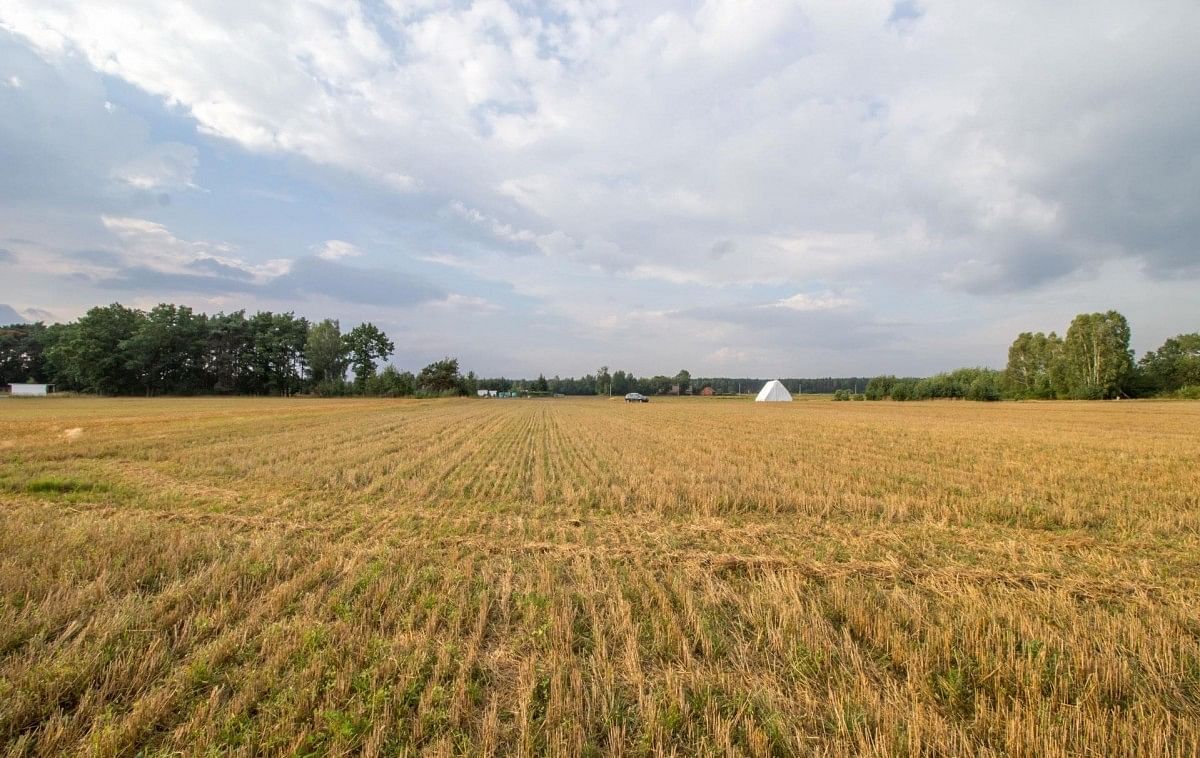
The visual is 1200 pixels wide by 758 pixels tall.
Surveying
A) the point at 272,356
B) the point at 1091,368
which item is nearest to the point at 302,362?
the point at 272,356

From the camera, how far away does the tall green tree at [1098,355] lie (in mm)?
73812

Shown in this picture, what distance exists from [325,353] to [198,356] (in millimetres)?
22314

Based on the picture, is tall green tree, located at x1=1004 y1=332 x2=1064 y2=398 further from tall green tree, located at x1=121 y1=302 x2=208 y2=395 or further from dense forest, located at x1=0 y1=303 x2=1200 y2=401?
tall green tree, located at x1=121 y1=302 x2=208 y2=395

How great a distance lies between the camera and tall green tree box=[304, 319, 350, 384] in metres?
98.0

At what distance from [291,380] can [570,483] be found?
108m

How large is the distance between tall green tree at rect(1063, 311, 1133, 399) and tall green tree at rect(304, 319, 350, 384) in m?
136

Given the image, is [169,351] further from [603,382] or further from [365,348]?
[603,382]

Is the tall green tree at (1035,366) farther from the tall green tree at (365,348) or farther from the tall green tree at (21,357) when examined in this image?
the tall green tree at (21,357)

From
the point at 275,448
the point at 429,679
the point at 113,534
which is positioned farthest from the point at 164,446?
the point at 429,679

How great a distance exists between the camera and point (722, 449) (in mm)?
17453

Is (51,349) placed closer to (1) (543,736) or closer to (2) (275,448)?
(2) (275,448)

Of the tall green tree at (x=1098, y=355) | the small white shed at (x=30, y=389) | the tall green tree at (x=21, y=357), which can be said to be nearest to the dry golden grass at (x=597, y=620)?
the tall green tree at (x=1098, y=355)

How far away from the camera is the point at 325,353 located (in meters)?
98.4

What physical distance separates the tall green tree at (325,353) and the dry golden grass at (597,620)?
100 metres
